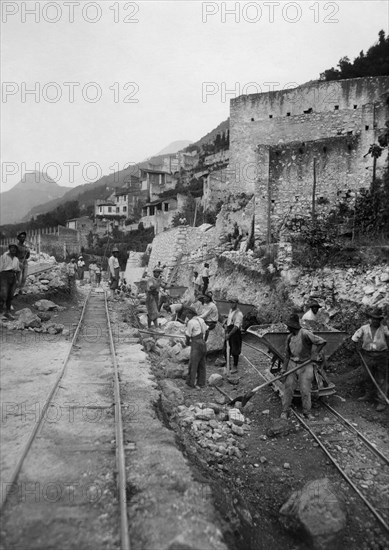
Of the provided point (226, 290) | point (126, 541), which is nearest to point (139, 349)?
point (126, 541)

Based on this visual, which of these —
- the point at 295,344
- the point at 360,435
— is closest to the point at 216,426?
the point at 295,344

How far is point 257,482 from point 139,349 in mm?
4615

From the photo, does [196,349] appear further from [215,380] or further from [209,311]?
[209,311]

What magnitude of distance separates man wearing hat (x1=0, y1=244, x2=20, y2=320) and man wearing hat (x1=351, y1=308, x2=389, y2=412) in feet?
26.6

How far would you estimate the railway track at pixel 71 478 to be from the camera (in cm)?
326

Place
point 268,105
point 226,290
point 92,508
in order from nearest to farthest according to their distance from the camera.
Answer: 1. point 92,508
2. point 226,290
3. point 268,105

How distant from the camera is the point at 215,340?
35.2 ft

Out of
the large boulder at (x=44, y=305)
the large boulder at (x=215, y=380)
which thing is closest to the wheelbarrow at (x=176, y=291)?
the large boulder at (x=44, y=305)

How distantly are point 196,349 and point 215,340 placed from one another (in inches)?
104

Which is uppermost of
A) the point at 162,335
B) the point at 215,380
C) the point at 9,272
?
the point at 9,272

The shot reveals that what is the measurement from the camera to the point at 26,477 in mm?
3980

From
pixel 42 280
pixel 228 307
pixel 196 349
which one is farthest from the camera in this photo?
pixel 42 280

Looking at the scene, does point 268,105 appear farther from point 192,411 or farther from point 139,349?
point 192,411

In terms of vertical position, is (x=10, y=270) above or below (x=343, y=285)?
above
